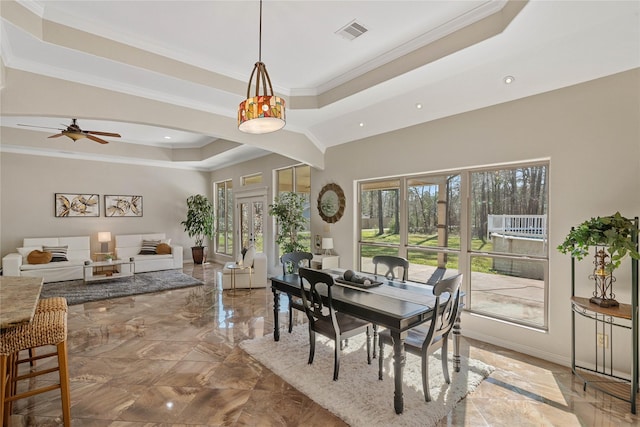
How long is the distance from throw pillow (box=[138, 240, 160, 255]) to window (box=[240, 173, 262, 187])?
2.81 metres

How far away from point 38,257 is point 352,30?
7589mm

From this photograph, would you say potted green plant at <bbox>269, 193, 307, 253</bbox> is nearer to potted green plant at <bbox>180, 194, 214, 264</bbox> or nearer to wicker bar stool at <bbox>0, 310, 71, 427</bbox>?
potted green plant at <bbox>180, 194, 214, 264</bbox>

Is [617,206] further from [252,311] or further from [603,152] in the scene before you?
[252,311]

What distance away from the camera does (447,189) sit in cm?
411

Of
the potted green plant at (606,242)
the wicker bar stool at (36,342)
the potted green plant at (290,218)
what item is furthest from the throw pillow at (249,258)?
the potted green plant at (606,242)

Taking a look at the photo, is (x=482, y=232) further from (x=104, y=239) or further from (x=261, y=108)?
(x=104, y=239)

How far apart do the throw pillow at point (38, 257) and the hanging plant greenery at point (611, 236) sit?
29.1 feet

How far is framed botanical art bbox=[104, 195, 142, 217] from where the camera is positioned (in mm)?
7992

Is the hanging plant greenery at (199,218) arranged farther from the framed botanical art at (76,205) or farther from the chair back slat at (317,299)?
the chair back slat at (317,299)

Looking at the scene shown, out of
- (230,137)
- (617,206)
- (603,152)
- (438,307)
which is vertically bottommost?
(438,307)

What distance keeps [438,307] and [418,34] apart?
8.57ft

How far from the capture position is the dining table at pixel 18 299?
1567mm

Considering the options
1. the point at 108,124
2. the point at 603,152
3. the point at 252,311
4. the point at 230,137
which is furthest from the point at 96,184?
the point at 603,152

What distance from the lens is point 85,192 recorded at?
768cm
